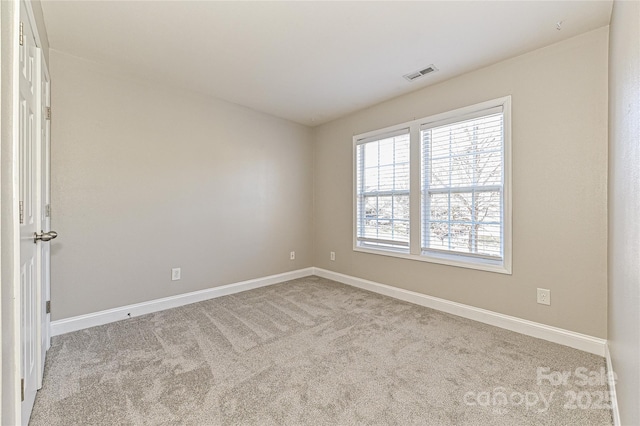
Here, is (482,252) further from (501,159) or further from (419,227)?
(501,159)

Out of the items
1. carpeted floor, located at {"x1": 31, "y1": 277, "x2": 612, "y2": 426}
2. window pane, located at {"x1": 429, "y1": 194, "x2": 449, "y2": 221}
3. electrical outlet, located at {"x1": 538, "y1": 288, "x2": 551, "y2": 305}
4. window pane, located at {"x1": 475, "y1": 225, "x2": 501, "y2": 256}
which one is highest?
window pane, located at {"x1": 429, "y1": 194, "x2": 449, "y2": 221}

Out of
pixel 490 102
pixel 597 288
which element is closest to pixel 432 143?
pixel 490 102

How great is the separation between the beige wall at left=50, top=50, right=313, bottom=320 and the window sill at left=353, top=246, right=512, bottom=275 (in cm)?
161

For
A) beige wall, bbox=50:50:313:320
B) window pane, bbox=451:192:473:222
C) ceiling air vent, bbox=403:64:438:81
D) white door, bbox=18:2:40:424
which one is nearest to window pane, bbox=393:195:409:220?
window pane, bbox=451:192:473:222

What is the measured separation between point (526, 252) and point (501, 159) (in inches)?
34.1

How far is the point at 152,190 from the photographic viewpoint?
2977 millimetres

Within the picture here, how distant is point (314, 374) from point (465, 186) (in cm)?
225

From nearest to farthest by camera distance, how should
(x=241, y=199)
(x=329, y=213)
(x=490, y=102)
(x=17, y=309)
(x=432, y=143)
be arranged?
(x=17, y=309), (x=490, y=102), (x=432, y=143), (x=241, y=199), (x=329, y=213)

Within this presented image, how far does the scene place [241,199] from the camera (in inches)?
146

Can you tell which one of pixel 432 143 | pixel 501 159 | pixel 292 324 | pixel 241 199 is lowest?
pixel 292 324

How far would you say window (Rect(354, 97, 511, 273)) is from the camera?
2645mm

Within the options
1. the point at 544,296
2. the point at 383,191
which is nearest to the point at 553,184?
the point at 544,296

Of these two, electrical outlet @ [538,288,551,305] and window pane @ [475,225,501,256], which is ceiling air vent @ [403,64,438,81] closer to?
window pane @ [475,225,501,256]

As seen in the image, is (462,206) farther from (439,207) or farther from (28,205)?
(28,205)
